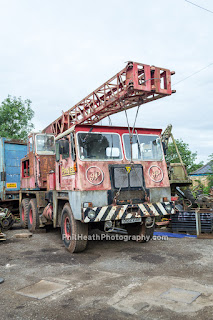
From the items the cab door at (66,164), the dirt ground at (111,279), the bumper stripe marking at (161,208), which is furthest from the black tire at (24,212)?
→ the bumper stripe marking at (161,208)

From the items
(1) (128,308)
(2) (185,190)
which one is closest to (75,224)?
(1) (128,308)

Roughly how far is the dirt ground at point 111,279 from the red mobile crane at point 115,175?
587mm

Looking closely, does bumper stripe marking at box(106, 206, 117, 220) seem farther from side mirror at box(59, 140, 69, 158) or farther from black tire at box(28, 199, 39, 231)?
black tire at box(28, 199, 39, 231)

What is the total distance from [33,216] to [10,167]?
300 centimetres

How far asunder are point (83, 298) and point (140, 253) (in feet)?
8.33

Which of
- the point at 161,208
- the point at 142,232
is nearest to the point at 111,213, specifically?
the point at 161,208

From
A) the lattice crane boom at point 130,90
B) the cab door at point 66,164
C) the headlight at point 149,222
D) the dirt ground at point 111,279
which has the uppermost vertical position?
the lattice crane boom at point 130,90

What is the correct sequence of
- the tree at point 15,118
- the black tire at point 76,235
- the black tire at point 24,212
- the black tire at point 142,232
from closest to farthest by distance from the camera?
the black tire at point 76,235, the black tire at point 142,232, the black tire at point 24,212, the tree at point 15,118

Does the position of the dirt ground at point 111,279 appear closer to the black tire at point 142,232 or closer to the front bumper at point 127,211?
the black tire at point 142,232

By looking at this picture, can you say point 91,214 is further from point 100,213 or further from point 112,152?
point 112,152

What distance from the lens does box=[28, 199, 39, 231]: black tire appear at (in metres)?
8.64

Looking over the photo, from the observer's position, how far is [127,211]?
583 centimetres

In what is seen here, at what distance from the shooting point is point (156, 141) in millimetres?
6766

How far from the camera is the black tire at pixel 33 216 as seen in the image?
8641 mm
